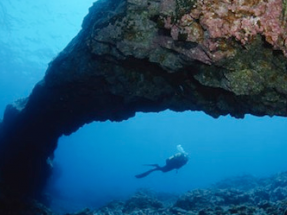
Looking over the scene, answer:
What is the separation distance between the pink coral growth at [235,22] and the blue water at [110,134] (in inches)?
1492

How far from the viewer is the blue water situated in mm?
42531

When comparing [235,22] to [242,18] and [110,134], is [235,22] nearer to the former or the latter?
[242,18]

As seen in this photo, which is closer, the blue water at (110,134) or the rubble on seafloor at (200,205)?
the rubble on seafloor at (200,205)

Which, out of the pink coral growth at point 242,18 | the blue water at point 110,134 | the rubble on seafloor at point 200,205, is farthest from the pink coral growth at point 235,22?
the blue water at point 110,134

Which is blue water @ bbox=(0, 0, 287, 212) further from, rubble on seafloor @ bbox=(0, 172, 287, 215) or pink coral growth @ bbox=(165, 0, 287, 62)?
pink coral growth @ bbox=(165, 0, 287, 62)

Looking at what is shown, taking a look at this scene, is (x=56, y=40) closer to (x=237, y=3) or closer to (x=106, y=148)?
(x=237, y=3)

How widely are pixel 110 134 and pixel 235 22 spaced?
17707cm

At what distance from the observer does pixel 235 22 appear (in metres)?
4.27

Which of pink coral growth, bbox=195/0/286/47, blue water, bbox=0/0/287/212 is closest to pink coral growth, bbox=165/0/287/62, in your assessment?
pink coral growth, bbox=195/0/286/47

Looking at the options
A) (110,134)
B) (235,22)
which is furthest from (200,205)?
(110,134)

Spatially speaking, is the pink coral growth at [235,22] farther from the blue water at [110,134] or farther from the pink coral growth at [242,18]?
the blue water at [110,134]

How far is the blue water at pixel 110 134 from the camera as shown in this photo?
1674 inches

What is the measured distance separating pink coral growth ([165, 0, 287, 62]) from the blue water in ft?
124

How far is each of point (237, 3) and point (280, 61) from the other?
1.55 m
